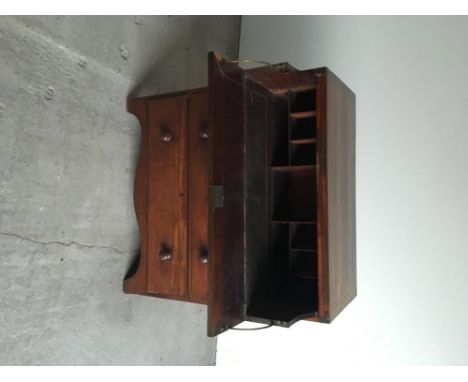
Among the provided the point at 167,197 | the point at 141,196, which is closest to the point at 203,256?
the point at 167,197

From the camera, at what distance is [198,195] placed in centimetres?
152

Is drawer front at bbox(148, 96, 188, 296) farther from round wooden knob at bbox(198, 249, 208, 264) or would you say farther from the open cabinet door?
the open cabinet door

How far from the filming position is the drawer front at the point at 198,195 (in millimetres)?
1505

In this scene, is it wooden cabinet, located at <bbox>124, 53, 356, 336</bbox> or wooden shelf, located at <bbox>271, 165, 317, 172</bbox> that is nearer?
wooden cabinet, located at <bbox>124, 53, 356, 336</bbox>

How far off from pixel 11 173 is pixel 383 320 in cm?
160

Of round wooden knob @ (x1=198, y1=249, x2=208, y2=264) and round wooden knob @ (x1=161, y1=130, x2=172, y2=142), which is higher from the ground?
round wooden knob @ (x1=161, y1=130, x2=172, y2=142)

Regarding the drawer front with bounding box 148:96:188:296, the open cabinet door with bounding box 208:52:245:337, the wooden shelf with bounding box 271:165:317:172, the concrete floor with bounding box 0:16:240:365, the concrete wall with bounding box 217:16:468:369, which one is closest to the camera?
the open cabinet door with bounding box 208:52:245:337

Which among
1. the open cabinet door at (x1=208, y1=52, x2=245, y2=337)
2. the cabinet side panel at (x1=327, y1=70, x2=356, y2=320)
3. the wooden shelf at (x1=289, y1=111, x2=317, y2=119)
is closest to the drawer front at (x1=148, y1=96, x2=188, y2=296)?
the open cabinet door at (x1=208, y1=52, x2=245, y2=337)

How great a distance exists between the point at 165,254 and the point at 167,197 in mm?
213

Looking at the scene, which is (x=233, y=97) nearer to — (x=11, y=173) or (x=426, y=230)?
(x=11, y=173)

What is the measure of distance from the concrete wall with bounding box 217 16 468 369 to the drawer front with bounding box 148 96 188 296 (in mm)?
819

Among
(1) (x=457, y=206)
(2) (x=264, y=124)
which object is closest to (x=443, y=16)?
(1) (x=457, y=206)

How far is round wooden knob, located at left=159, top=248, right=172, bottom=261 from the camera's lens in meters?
1.57

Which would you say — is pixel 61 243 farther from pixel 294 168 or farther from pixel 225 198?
pixel 294 168
